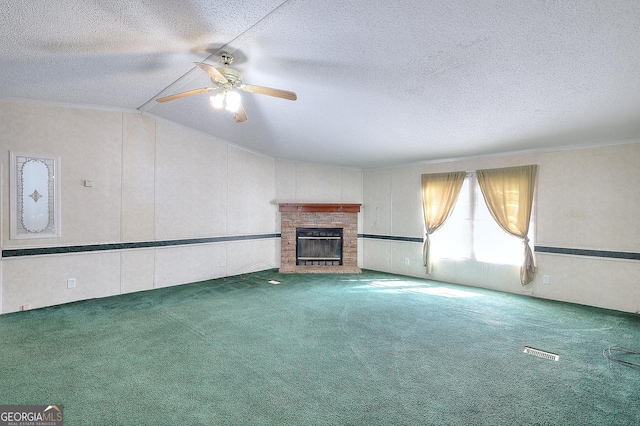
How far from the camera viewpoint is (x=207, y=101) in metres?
4.11

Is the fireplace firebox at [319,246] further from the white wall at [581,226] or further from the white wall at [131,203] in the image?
the white wall at [581,226]

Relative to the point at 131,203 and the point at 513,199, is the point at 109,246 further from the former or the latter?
the point at 513,199

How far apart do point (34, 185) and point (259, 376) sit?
13.0 ft

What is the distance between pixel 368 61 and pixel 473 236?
4211mm

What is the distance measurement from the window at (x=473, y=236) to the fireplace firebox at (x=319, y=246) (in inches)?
82.0

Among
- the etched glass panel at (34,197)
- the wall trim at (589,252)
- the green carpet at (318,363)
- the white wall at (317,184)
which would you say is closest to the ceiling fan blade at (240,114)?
the green carpet at (318,363)

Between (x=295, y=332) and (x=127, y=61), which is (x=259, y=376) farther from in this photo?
(x=127, y=61)

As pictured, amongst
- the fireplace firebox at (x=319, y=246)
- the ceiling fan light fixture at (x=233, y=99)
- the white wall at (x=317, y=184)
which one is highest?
the ceiling fan light fixture at (x=233, y=99)

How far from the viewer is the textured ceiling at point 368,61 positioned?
2055 mm

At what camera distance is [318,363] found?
8.68 feet

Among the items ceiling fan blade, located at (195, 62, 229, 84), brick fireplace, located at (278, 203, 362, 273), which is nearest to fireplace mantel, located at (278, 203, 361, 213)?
brick fireplace, located at (278, 203, 362, 273)

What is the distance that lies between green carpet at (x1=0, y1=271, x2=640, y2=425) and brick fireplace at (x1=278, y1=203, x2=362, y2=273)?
239 centimetres

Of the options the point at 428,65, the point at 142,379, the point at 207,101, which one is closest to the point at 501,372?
the point at 428,65

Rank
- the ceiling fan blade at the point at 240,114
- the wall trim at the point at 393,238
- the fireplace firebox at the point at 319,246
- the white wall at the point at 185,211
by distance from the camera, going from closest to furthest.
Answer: the ceiling fan blade at the point at 240,114
the white wall at the point at 185,211
the wall trim at the point at 393,238
the fireplace firebox at the point at 319,246
